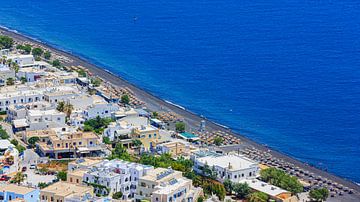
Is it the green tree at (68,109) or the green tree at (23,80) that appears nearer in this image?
the green tree at (68,109)

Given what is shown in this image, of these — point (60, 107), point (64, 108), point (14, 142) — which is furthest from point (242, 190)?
point (60, 107)

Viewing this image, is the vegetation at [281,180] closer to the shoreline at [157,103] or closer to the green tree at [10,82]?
the shoreline at [157,103]

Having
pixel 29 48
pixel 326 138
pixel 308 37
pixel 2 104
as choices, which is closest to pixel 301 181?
pixel 326 138

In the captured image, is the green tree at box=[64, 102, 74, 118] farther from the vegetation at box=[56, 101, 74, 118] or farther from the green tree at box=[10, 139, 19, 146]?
the green tree at box=[10, 139, 19, 146]

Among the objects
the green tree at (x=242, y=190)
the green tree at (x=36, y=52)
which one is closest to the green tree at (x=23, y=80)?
the green tree at (x=36, y=52)

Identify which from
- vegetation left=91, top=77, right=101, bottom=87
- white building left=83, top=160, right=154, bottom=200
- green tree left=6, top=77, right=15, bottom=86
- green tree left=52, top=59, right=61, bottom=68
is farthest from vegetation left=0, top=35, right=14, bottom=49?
white building left=83, top=160, right=154, bottom=200

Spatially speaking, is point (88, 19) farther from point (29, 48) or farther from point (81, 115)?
point (81, 115)
